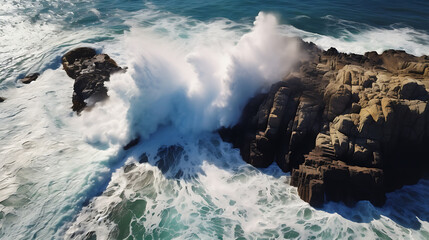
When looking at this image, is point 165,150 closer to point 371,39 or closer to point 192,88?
point 192,88

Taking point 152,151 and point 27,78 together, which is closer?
point 152,151

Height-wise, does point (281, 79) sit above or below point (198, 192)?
above

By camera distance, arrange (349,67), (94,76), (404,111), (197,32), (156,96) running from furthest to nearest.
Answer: (197,32) → (94,76) → (156,96) → (349,67) → (404,111)

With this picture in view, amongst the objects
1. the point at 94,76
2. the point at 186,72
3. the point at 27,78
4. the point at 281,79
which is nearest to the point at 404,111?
the point at 281,79

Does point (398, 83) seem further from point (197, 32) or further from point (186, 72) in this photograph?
point (197, 32)

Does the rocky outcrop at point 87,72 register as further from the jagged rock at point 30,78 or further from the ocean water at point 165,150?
the jagged rock at point 30,78

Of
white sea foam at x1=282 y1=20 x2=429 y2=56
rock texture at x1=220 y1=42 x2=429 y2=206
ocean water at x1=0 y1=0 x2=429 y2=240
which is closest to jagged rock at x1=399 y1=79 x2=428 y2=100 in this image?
rock texture at x1=220 y1=42 x2=429 y2=206

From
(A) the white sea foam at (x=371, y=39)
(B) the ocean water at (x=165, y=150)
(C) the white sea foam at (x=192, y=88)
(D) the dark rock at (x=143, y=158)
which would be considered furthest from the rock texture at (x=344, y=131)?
(A) the white sea foam at (x=371, y=39)

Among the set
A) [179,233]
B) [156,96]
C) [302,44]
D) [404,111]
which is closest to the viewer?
[179,233]
